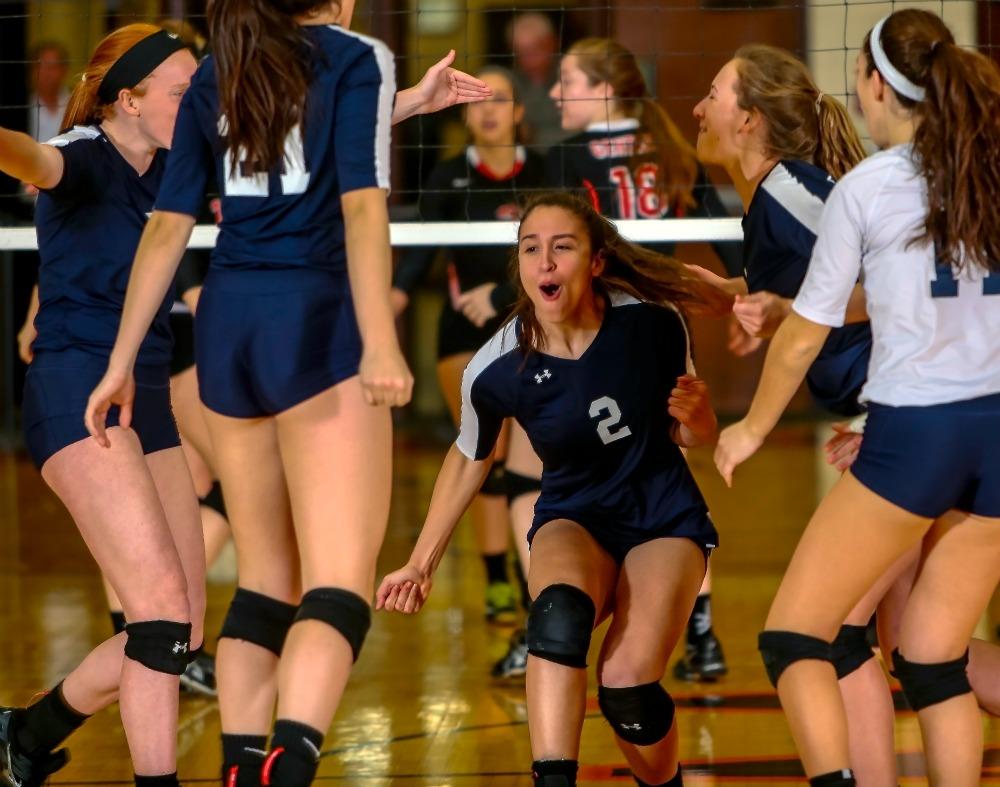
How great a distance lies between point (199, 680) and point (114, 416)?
163cm

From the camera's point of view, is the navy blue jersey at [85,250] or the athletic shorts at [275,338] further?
the navy blue jersey at [85,250]

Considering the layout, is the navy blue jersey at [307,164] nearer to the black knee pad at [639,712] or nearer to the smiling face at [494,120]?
the black knee pad at [639,712]

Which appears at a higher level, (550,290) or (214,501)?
(550,290)

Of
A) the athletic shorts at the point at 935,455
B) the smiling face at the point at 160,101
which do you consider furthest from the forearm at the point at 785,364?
the smiling face at the point at 160,101

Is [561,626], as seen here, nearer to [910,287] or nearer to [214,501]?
[910,287]

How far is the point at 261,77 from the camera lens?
285 cm

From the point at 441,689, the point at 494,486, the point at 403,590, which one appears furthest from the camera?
the point at 494,486

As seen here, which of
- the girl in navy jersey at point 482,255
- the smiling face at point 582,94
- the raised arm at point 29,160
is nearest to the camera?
the raised arm at point 29,160

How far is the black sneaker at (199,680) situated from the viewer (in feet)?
15.9

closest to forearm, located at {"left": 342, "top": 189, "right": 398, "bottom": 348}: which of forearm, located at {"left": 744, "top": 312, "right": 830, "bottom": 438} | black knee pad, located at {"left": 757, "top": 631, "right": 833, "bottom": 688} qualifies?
forearm, located at {"left": 744, "top": 312, "right": 830, "bottom": 438}

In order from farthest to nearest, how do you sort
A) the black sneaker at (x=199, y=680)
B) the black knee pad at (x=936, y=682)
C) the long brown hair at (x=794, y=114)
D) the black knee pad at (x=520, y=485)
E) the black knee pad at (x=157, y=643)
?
1. the black knee pad at (x=520, y=485)
2. the black sneaker at (x=199, y=680)
3. the long brown hair at (x=794, y=114)
4. the black knee pad at (x=157, y=643)
5. the black knee pad at (x=936, y=682)

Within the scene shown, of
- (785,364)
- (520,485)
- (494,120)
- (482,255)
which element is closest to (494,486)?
(520,485)

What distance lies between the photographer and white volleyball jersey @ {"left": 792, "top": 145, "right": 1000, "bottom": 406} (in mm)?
2893

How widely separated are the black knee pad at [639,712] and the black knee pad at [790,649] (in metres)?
0.39
